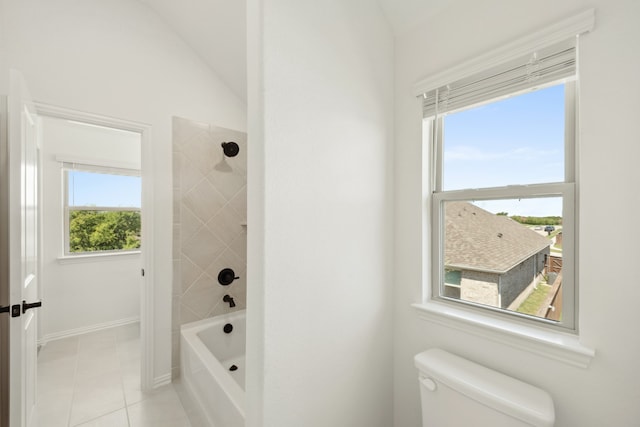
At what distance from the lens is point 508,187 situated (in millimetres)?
1152

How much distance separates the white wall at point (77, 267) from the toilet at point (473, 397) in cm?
365

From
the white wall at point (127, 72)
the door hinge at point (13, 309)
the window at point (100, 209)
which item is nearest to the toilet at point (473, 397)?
the door hinge at point (13, 309)

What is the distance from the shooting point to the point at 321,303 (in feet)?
3.57

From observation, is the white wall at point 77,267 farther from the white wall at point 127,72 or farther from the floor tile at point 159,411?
the floor tile at point 159,411

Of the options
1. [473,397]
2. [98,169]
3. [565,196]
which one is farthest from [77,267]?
[565,196]

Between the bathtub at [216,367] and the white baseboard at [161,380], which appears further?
the white baseboard at [161,380]

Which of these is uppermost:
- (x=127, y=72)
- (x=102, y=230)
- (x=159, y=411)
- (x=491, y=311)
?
(x=127, y=72)

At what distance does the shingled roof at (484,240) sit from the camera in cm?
115

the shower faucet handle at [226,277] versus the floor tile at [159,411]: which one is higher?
the shower faucet handle at [226,277]

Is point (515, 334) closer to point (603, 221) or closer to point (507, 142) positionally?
point (603, 221)

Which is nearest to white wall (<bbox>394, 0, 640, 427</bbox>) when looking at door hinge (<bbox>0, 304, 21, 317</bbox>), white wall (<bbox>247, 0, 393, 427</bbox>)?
white wall (<bbox>247, 0, 393, 427</bbox>)

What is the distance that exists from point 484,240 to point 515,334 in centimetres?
42

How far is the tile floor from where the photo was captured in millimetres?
1733

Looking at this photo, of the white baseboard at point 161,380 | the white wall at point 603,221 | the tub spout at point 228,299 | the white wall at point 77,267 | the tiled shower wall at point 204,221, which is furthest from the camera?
Answer: the white wall at point 77,267
